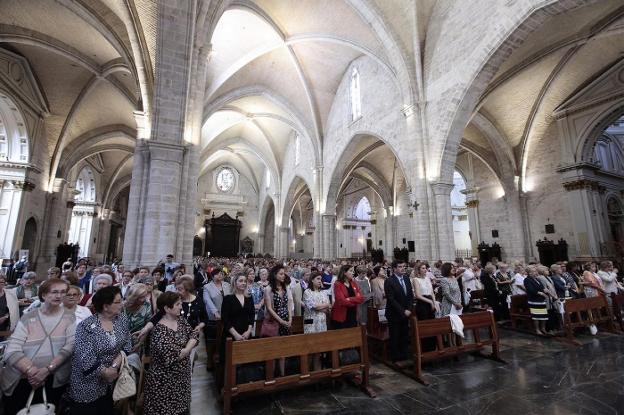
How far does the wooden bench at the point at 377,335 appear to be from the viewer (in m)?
4.54

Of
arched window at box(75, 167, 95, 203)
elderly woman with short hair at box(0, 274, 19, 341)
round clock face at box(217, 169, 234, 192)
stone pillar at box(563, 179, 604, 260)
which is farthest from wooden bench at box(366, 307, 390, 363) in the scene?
round clock face at box(217, 169, 234, 192)

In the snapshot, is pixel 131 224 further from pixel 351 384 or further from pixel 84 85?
pixel 84 85

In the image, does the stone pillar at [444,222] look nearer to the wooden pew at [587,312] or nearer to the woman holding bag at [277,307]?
the wooden pew at [587,312]

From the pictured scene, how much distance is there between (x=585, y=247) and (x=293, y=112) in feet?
53.3

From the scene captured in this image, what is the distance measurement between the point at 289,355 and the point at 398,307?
1.81m

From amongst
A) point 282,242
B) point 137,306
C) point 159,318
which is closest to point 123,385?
point 159,318

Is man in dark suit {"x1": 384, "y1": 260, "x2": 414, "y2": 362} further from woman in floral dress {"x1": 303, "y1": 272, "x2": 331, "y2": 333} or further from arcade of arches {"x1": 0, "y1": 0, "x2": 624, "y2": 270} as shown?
arcade of arches {"x1": 0, "y1": 0, "x2": 624, "y2": 270}

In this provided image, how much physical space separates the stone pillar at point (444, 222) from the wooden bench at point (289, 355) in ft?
23.7

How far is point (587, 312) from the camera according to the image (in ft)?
18.5

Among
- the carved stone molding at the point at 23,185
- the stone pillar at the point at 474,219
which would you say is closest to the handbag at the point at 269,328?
the carved stone molding at the point at 23,185

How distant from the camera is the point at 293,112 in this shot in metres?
18.7

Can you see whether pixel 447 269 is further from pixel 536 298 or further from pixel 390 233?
pixel 390 233

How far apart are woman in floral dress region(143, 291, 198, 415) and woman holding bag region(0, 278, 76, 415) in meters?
0.65

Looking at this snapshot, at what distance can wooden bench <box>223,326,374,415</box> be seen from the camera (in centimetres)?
286
